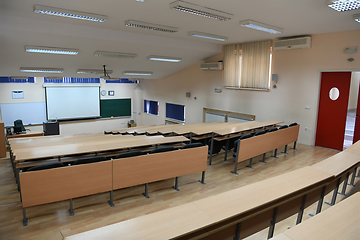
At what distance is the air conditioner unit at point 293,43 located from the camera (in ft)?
24.5

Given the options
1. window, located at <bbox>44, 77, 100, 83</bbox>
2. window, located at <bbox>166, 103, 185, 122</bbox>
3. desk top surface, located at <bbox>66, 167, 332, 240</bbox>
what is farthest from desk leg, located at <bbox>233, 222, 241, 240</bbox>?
window, located at <bbox>44, 77, 100, 83</bbox>

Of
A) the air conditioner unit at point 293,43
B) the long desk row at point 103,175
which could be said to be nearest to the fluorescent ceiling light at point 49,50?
the long desk row at point 103,175

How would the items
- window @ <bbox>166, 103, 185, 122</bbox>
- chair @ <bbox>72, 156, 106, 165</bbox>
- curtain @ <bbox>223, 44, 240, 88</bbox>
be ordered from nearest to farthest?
chair @ <bbox>72, 156, 106, 165</bbox>
curtain @ <bbox>223, 44, 240, 88</bbox>
window @ <bbox>166, 103, 185, 122</bbox>

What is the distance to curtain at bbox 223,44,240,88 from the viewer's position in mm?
9828

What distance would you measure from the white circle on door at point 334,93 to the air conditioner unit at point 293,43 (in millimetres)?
1576

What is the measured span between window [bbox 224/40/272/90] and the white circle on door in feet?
6.72

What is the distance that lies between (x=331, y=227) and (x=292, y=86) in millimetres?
7108

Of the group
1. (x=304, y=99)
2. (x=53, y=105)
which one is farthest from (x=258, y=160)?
(x=53, y=105)

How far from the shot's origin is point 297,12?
17.2ft

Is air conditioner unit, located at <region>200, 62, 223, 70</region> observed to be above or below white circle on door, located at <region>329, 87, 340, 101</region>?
above

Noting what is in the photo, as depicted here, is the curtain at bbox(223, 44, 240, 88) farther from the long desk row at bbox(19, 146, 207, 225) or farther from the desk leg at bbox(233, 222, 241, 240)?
the desk leg at bbox(233, 222, 241, 240)

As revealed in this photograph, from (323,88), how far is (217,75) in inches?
171

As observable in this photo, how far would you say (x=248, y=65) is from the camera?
9.41m

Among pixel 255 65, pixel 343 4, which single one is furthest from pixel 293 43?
pixel 343 4
